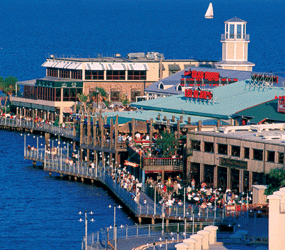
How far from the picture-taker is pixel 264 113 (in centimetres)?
12112

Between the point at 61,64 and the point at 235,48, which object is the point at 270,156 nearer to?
the point at 235,48

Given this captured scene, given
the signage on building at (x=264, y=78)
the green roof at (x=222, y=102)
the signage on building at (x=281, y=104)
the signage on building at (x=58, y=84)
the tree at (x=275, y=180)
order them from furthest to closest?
the signage on building at (x=58, y=84) → the signage on building at (x=264, y=78) → the green roof at (x=222, y=102) → the signage on building at (x=281, y=104) → the tree at (x=275, y=180)

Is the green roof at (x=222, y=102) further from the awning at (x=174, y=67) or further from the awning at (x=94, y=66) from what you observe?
the awning at (x=174, y=67)

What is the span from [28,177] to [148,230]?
43987mm

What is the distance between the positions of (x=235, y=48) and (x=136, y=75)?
20.2 metres

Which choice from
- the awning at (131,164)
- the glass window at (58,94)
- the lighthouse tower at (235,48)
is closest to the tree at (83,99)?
the glass window at (58,94)

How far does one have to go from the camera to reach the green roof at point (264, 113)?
11869cm

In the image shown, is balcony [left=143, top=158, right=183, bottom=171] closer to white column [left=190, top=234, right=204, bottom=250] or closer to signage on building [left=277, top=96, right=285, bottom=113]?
signage on building [left=277, top=96, right=285, bottom=113]

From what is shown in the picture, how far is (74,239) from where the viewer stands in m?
92.9

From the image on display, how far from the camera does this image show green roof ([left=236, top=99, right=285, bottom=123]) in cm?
11869

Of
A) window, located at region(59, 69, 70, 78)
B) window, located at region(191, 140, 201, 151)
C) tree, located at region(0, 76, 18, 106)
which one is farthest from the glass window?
window, located at region(191, 140, 201, 151)

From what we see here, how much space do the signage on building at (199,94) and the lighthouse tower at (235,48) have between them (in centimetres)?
3177

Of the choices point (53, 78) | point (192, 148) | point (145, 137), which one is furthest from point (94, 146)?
point (53, 78)

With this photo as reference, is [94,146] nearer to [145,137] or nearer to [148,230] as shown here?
[145,137]
